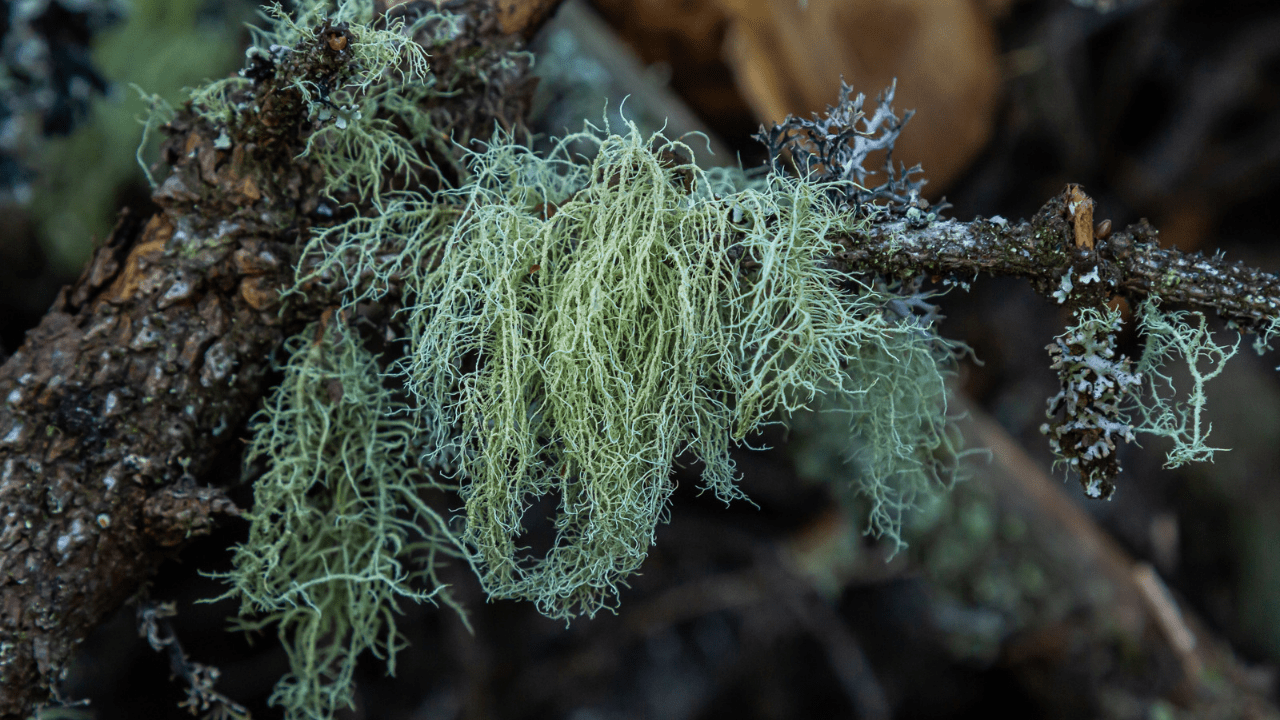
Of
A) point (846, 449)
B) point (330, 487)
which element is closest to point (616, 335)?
point (330, 487)

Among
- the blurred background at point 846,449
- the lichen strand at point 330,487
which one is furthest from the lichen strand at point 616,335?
the blurred background at point 846,449

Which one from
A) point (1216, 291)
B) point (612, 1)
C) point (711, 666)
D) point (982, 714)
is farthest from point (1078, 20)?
point (711, 666)

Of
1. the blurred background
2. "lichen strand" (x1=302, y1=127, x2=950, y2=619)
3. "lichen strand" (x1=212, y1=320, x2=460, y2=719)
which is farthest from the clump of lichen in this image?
the blurred background

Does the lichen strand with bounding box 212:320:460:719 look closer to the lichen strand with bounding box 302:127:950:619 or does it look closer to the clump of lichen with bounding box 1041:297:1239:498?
the lichen strand with bounding box 302:127:950:619

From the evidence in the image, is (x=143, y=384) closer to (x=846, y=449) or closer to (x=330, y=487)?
(x=330, y=487)

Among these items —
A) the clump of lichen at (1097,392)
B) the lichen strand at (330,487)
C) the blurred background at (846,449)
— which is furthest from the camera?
the blurred background at (846,449)

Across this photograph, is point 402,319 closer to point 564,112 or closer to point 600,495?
point 600,495

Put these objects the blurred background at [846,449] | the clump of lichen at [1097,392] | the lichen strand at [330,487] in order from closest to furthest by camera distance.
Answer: the clump of lichen at [1097,392], the lichen strand at [330,487], the blurred background at [846,449]

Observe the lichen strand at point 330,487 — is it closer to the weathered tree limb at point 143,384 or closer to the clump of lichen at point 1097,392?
the weathered tree limb at point 143,384
